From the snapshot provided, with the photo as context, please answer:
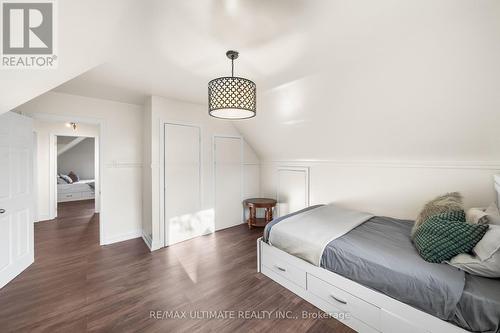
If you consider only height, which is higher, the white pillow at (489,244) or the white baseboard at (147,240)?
the white pillow at (489,244)

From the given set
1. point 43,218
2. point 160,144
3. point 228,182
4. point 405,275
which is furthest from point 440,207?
point 43,218

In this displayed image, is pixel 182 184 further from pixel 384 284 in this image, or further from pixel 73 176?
pixel 73 176

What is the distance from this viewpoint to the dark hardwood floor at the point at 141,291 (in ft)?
5.35

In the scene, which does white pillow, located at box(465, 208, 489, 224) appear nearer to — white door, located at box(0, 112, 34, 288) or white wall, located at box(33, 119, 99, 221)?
white door, located at box(0, 112, 34, 288)

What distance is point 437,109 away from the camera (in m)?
1.91

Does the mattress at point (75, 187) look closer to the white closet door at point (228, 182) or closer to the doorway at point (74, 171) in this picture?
the doorway at point (74, 171)

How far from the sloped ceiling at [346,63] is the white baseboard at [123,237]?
7.41 ft

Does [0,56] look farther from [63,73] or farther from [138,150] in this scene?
[138,150]

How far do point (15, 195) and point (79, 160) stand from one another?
7271 mm

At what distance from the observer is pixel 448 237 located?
1.37 m

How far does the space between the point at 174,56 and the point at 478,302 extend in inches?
111

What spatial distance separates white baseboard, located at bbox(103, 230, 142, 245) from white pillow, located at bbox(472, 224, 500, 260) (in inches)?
163

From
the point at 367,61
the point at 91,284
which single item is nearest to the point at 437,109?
→ the point at 367,61

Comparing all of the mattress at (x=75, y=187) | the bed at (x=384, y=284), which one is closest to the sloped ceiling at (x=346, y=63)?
the bed at (x=384, y=284)
